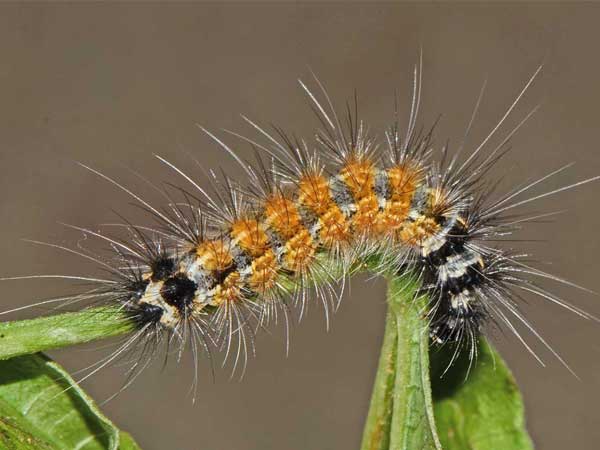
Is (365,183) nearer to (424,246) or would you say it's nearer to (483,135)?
(424,246)

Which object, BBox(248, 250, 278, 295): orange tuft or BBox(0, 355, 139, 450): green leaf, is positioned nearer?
BBox(0, 355, 139, 450): green leaf

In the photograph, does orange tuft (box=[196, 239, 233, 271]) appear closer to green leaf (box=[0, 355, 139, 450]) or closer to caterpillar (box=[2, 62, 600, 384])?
caterpillar (box=[2, 62, 600, 384])

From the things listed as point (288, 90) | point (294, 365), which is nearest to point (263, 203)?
point (294, 365)

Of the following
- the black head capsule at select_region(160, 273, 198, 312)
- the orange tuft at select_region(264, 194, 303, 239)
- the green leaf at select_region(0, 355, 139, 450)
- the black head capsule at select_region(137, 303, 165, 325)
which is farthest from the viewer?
the orange tuft at select_region(264, 194, 303, 239)

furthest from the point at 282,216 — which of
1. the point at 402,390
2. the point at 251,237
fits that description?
the point at 402,390

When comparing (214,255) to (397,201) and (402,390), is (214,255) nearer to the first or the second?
(397,201)

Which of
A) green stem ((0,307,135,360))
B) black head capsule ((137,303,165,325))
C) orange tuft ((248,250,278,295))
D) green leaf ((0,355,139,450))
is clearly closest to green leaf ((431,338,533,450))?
orange tuft ((248,250,278,295))

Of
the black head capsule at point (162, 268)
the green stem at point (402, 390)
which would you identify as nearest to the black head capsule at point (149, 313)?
the black head capsule at point (162, 268)
